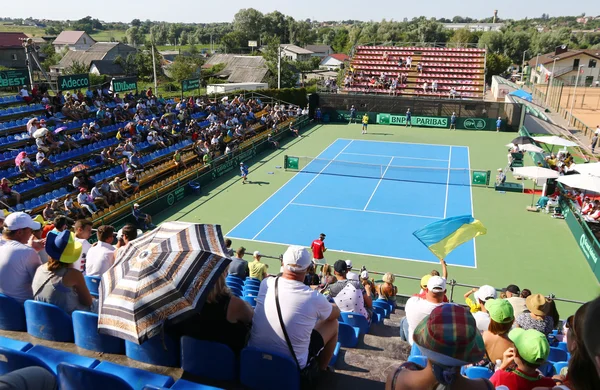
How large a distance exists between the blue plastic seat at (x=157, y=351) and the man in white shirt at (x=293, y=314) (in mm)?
809

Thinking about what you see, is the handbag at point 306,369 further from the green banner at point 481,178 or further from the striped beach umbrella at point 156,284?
the green banner at point 481,178

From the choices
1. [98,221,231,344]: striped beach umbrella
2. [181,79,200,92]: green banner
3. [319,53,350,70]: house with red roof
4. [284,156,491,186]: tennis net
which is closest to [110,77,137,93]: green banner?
[181,79,200,92]: green banner

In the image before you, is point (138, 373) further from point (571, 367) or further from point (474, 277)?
point (474, 277)

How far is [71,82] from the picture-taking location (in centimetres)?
2567

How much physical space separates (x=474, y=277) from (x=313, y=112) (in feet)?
91.8

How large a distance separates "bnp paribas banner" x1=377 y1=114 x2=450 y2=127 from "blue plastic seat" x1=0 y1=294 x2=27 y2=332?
36649 millimetres

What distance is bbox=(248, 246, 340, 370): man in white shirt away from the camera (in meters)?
4.41

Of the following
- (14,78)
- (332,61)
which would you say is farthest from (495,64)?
(14,78)

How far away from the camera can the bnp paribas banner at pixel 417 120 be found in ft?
128

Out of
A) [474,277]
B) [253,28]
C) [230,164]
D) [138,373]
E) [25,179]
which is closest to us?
[138,373]

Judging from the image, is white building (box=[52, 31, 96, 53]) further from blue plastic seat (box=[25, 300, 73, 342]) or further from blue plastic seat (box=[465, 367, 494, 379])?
blue plastic seat (box=[465, 367, 494, 379])

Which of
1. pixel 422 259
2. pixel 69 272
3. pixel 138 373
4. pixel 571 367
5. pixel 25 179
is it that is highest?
pixel 571 367

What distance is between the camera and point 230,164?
2655cm

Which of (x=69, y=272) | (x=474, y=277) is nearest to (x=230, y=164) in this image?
(x=474, y=277)
